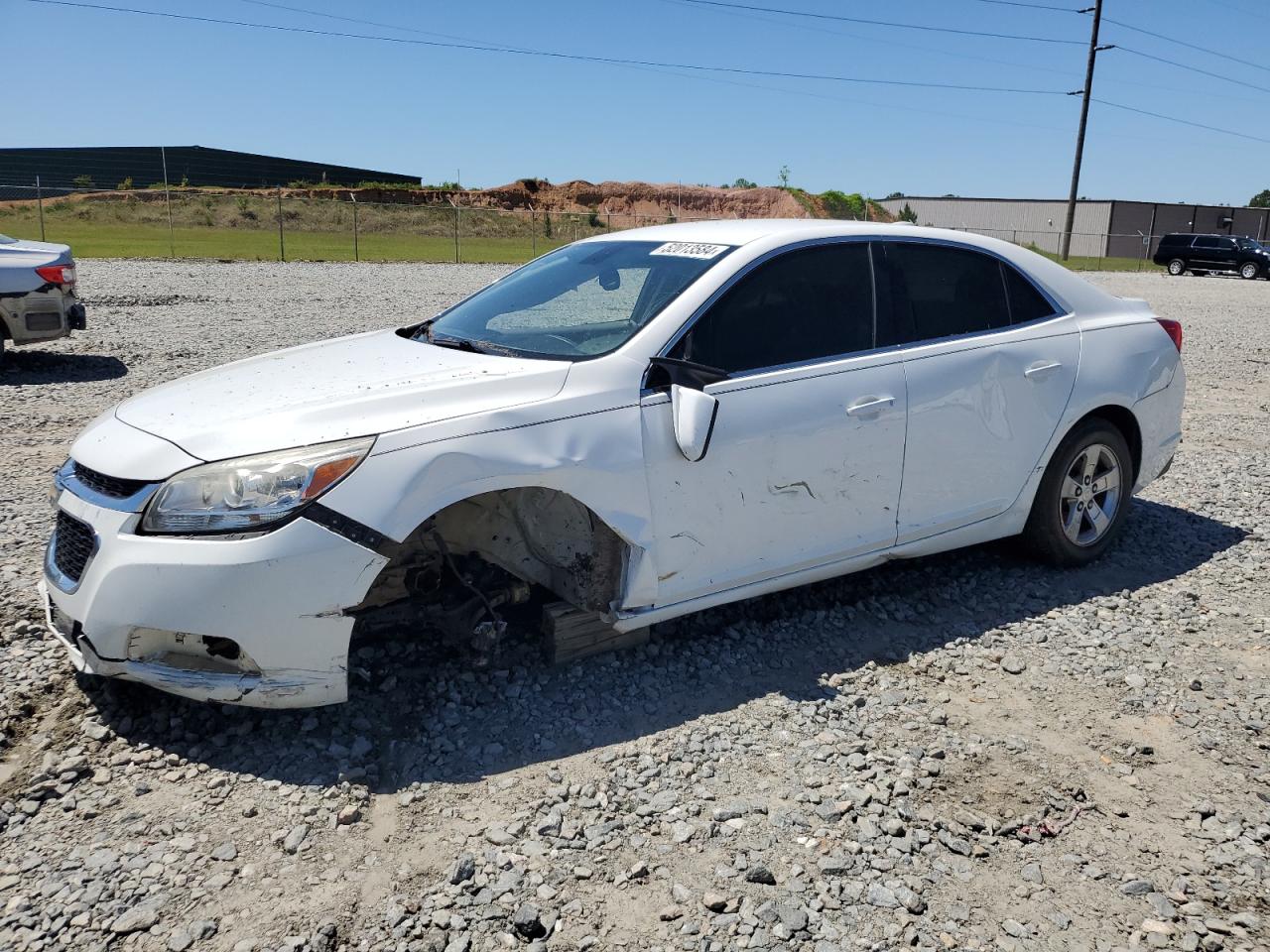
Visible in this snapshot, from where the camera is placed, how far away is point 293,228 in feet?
167

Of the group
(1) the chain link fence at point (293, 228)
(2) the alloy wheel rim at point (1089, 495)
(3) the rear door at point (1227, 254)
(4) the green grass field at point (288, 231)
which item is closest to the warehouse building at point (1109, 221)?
(1) the chain link fence at point (293, 228)

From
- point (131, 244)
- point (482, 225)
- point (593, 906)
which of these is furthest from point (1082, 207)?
point (593, 906)

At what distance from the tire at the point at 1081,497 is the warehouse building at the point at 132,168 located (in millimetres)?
70358

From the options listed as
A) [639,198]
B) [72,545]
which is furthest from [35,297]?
[639,198]

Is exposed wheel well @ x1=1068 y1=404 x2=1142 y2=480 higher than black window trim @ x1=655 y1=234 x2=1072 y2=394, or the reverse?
black window trim @ x1=655 y1=234 x2=1072 y2=394

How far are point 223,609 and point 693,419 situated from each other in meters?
1.68

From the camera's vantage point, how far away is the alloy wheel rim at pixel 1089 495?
16.7 ft

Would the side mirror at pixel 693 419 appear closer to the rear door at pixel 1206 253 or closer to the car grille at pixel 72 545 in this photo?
the car grille at pixel 72 545

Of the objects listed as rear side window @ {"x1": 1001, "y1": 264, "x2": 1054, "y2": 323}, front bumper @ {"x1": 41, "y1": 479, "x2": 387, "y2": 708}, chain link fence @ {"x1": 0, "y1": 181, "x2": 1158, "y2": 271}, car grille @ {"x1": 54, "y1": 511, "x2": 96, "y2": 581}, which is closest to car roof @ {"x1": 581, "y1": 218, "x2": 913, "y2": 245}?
rear side window @ {"x1": 1001, "y1": 264, "x2": 1054, "y2": 323}

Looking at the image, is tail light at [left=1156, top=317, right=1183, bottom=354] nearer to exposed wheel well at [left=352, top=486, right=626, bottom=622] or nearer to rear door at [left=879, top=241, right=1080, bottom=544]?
rear door at [left=879, top=241, right=1080, bottom=544]

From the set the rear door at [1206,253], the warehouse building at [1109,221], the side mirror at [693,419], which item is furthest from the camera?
the warehouse building at [1109,221]

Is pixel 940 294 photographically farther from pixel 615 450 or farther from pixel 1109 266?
pixel 1109 266

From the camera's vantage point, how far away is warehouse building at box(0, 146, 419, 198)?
70812mm

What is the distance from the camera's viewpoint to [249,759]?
341 centimetres
